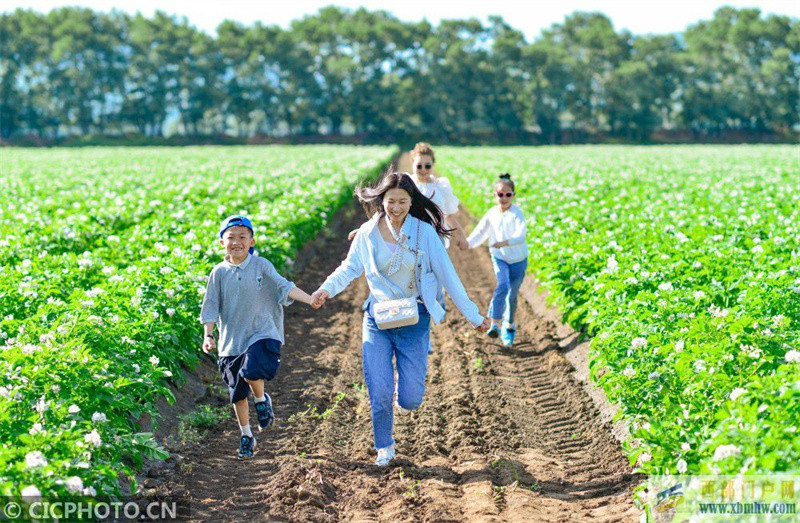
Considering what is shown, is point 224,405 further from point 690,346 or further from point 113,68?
point 113,68

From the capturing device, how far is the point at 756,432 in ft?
12.4

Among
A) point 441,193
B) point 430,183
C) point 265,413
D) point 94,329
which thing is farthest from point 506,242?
point 94,329

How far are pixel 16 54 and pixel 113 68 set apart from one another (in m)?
14.3

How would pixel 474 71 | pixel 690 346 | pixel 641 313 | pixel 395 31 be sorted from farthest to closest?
pixel 395 31
pixel 474 71
pixel 641 313
pixel 690 346

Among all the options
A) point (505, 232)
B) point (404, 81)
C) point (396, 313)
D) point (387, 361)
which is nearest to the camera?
point (396, 313)

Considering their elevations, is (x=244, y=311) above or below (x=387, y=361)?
above

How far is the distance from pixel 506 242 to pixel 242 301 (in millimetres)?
3743

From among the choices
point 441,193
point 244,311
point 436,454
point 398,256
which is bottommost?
point 436,454

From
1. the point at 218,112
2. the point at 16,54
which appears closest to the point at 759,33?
the point at 218,112

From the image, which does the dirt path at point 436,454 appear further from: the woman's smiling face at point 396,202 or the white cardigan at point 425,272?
the woman's smiling face at point 396,202

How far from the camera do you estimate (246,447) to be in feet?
19.6

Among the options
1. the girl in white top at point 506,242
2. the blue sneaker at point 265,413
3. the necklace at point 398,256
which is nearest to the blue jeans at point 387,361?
the necklace at point 398,256

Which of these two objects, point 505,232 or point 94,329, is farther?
point 505,232

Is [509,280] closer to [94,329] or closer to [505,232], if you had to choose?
[505,232]
